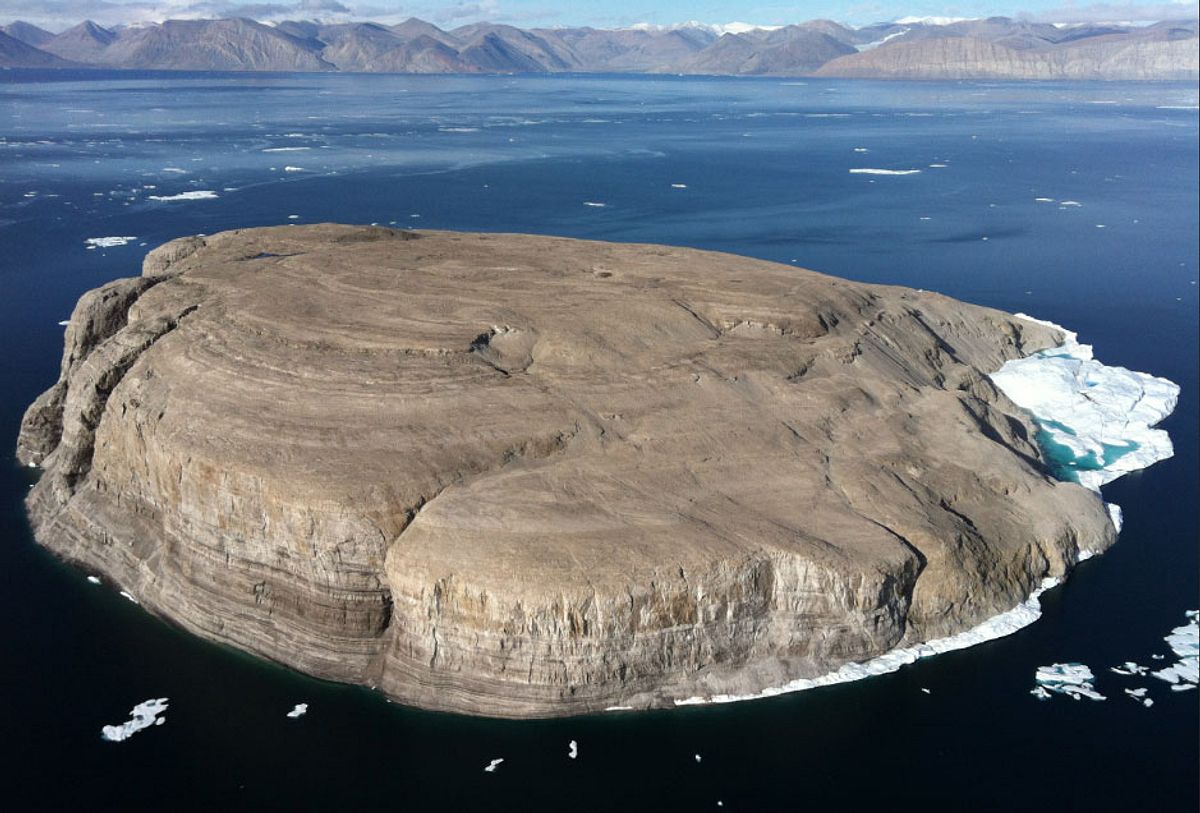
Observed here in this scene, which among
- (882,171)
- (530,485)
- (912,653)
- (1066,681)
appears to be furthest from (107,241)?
(882,171)

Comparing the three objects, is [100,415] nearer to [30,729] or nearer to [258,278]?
[258,278]

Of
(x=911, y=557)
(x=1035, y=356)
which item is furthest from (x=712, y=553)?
(x=1035, y=356)

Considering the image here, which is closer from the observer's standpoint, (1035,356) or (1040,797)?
(1040,797)

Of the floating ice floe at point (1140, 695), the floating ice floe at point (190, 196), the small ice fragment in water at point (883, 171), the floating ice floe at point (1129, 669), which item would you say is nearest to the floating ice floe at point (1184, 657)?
the floating ice floe at point (1129, 669)

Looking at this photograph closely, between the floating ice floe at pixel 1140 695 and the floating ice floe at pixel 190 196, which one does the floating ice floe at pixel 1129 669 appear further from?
the floating ice floe at pixel 190 196

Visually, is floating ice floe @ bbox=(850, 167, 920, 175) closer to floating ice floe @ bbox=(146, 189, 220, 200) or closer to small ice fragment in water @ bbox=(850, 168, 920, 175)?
small ice fragment in water @ bbox=(850, 168, 920, 175)

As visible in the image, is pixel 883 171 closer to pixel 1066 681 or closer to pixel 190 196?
pixel 190 196
